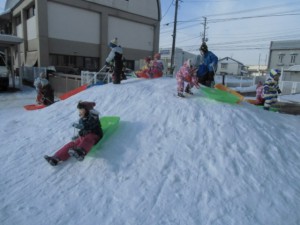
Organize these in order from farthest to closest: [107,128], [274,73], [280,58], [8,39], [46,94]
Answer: [280,58] < [8,39] < [46,94] < [274,73] < [107,128]

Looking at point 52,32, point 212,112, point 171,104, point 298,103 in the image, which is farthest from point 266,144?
point 52,32

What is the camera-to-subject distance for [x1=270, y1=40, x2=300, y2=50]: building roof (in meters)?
34.0

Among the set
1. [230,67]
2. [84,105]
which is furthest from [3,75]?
[230,67]

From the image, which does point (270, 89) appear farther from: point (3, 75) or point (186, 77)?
point (3, 75)

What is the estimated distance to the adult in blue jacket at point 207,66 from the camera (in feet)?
21.4

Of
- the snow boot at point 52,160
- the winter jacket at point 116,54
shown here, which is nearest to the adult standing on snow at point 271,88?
the winter jacket at point 116,54

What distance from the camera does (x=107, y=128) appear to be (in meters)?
4.30

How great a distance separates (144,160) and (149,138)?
527 mm

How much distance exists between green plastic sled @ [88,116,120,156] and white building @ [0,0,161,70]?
13.1m

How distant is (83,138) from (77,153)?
0.95 feet

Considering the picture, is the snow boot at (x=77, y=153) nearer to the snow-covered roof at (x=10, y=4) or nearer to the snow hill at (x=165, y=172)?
the snow hill at (x=165, y=172)

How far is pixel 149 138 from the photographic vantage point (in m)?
4.05

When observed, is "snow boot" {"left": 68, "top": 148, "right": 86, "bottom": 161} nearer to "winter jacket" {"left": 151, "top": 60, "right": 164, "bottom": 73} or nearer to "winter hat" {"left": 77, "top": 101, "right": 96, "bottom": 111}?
"winter hat" {"left": 77, "top": 101, "right": 96, "bottom": 111}

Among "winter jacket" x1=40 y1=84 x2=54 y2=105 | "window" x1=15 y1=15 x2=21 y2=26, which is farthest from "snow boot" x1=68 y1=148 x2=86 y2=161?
"window" x1=15 y1=15 x2=21 y2=26
